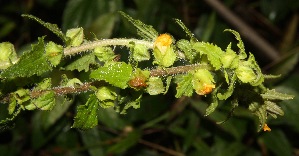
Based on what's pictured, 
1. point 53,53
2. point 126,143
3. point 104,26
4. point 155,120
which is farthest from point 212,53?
point 155,120

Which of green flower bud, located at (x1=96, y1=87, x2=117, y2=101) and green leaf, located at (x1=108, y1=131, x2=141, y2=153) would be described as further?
green leaf, located at (x1=108, y1=131, x2=141, y2=153)

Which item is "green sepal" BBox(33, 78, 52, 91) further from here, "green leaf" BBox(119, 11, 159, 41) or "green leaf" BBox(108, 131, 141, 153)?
"green leaf" BBox(108, 131, 141, 153)

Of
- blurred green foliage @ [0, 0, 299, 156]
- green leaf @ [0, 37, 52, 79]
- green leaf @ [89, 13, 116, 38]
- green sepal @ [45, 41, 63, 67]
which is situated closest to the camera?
green leaf @ [0, 37, 52, 79]

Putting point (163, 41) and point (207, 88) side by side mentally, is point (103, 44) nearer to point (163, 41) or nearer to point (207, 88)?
point (163, 41)

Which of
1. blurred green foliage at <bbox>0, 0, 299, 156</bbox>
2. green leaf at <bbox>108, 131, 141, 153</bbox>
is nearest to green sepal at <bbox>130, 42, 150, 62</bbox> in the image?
blurred green foliage at <bbox>0, 0, 299, 156</bbox>

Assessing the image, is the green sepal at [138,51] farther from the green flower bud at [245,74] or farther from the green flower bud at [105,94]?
the green flower bud at [245,74]

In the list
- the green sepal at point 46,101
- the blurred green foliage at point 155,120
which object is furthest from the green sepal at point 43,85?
the blurred green foliage at point 155,120

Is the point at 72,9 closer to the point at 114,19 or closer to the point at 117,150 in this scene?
the point at 114,19
